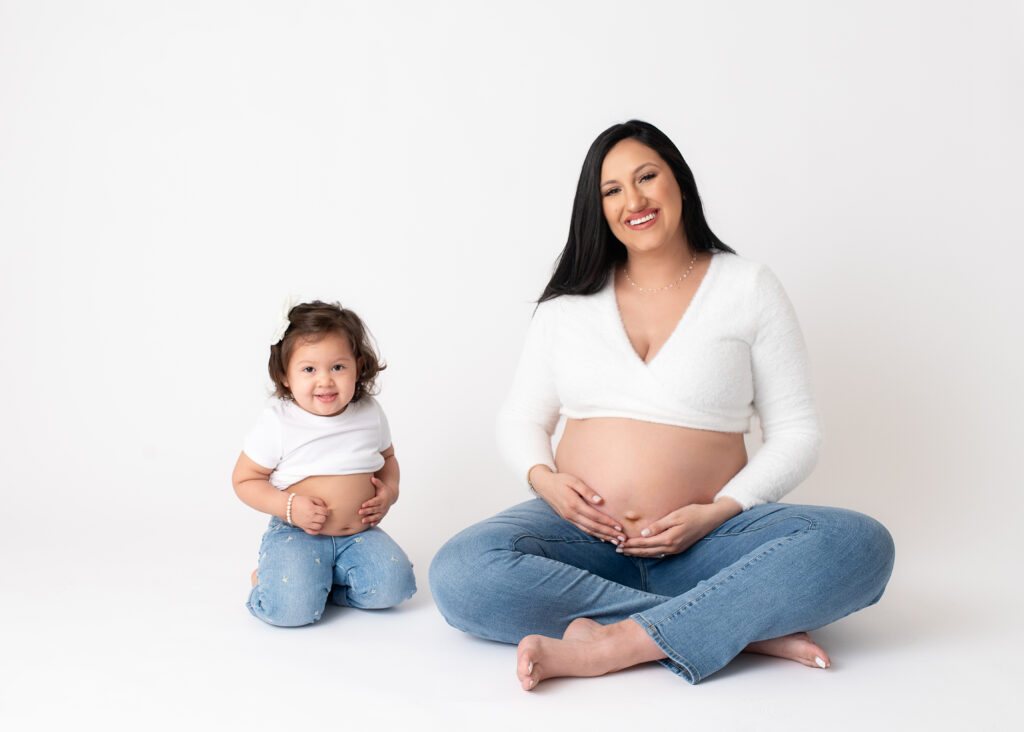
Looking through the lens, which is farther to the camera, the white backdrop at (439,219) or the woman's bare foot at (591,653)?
the white backdrop at (439,219)

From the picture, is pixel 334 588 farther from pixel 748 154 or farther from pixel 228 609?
pixel 748 154

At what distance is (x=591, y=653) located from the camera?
179 cm

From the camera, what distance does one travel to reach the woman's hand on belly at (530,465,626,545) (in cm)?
210

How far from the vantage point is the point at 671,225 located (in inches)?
87.7

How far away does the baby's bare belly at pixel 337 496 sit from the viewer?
236 cm

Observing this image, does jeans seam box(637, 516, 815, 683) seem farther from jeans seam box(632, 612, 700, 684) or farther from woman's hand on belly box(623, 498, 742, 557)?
woman's hand on belly box(623, 498, 742, 557)

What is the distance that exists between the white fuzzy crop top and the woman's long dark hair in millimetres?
69

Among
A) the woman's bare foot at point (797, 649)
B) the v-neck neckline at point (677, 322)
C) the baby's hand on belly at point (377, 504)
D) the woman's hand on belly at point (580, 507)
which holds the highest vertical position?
the v-neck neckline at point (677, 322)

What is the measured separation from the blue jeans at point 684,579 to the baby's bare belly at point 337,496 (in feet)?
1.34

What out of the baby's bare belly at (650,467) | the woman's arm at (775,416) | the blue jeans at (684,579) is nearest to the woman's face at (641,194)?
the woman's arm at (775,416)

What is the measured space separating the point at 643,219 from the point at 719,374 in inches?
15.8

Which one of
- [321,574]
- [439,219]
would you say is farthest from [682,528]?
[439,219]

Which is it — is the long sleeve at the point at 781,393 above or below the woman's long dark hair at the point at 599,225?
below

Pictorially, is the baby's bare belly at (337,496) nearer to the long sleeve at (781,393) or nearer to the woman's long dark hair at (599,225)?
the woman's long dark hair at (599,225)
